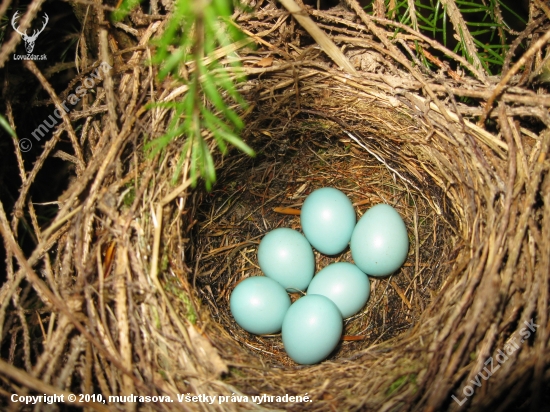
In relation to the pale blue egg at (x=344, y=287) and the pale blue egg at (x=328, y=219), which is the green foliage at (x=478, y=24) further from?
the pale blue egg at (x=344, y=287)

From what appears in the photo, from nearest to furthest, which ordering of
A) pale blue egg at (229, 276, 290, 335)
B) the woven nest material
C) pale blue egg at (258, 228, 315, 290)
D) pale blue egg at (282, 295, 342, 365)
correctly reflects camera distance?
1. the woven nest material
2. pale blue egg at (282, 295, 342, 365)
3. pale blue egg at (229, 276, 290, 335)
4. pale blue egg at (258, 228, 315, 290)

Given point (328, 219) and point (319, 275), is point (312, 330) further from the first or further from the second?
point (328, 219)

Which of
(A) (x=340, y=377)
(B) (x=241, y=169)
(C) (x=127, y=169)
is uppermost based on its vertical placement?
(C) (x=127, y=169)

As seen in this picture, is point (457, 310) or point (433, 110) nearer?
point (457, 310)

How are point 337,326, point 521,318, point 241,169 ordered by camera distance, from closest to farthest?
point 521,318
point 337,326
point 241,169

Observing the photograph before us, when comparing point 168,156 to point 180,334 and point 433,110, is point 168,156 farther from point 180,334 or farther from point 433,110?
point 433,110

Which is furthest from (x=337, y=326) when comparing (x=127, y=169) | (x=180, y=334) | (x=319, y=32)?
(x=319, y=32)

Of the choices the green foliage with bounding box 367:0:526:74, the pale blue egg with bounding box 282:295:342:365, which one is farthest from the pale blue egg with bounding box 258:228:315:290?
the green foliage with bounding box 367:0:526:74

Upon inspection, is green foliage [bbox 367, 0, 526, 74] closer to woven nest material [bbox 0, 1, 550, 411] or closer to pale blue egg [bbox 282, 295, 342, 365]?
woven nest material [bbox 0, 1, 550, 411]

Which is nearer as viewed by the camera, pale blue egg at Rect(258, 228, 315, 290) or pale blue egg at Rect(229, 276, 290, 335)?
pale blue egg at Rect(229, 276, 290, 335)
